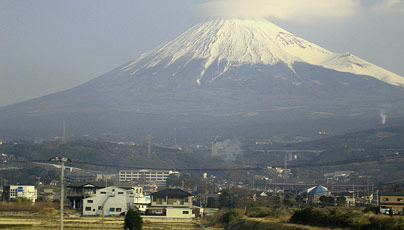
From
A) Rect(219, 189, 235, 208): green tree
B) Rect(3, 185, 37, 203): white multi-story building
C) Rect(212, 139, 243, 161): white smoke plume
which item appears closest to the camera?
Rect(219, 189, 235, 208): green tree

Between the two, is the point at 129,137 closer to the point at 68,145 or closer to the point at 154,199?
the point at 68,145

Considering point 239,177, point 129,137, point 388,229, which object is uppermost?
point 129,137

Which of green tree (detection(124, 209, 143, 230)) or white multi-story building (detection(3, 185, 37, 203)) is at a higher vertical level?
white multi-story building (detection(3, 185, 37, 203))

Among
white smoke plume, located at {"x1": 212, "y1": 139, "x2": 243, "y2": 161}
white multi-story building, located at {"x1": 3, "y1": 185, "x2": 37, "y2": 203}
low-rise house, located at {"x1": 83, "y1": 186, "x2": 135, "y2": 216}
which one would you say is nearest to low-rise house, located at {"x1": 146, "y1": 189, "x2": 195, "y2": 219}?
low-rise house, located at {"x1": 83, "y1": 186, "x2": 135, "y2": 216}

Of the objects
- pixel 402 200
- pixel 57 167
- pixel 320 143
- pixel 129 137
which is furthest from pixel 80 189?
pixel 129 137

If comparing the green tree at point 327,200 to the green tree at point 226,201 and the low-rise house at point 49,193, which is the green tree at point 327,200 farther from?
the low-rise house at point 49,193

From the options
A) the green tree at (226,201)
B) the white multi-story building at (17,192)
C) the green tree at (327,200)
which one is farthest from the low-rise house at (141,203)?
the green tree at (327,200)

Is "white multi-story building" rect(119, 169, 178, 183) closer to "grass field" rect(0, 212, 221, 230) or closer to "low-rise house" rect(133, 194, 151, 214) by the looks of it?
"low-rise house" rect(133, 194, 151, 214)
